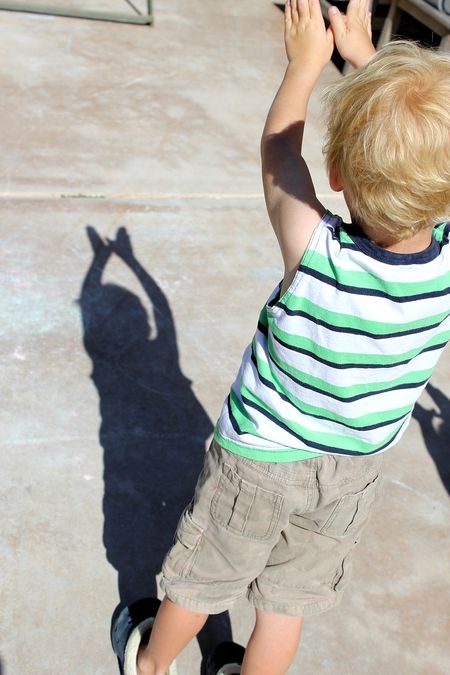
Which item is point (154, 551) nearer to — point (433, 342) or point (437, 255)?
point (433, 342)

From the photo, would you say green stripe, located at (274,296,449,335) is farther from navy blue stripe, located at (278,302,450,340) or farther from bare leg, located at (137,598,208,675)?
bare leg, located at (137,598,208,675)

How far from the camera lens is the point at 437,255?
139 centimetres

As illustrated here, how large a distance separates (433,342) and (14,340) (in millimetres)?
1815

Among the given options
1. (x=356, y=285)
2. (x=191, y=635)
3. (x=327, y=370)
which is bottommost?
(x=191, y=635)

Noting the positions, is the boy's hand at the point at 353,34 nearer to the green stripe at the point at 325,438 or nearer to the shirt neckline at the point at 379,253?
the shirt neckline at the point at 379,253

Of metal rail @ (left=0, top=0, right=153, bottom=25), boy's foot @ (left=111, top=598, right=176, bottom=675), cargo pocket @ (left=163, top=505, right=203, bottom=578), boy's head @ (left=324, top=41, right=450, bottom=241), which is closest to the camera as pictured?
boy's head @ (left=324, top=41, right=450, bottom=241)

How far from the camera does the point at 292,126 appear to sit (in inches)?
58.9

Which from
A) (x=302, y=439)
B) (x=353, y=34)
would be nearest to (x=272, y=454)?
(x=302, y=439)

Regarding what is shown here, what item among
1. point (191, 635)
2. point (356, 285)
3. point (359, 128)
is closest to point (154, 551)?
point (191, 635)

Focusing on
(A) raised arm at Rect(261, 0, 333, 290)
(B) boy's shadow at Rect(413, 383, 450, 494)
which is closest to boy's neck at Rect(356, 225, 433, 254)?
(A) raised arm at Rect(261, 0, 333, 290)

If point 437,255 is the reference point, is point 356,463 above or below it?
below

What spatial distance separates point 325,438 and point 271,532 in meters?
0.23

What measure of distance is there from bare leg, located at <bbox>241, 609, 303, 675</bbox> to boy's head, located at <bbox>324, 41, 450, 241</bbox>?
873 mm

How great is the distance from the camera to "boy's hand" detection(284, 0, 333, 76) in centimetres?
151
